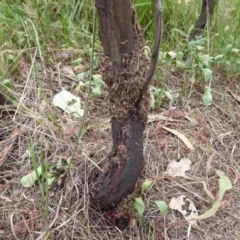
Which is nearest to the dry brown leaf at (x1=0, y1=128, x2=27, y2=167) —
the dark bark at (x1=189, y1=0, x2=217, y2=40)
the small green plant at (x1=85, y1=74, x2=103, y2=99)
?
the small green plant at (x1=85, y1=74, x2=103, y2=99)

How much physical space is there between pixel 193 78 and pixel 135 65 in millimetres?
699

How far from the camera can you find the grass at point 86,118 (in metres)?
1.35

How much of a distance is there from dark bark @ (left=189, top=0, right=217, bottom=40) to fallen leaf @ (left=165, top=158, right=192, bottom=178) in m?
0.78

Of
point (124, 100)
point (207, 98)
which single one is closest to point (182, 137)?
point (207, 98)

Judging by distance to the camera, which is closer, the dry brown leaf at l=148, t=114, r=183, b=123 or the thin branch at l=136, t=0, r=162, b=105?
the thin branch at l=136, t=0, r=162, b=105

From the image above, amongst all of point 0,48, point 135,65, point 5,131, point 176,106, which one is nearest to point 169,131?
point 176,106

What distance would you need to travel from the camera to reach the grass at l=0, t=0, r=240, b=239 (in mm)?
1353

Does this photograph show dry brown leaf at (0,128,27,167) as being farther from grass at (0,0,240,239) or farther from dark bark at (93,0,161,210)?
dark bark at (93,0,161,210)

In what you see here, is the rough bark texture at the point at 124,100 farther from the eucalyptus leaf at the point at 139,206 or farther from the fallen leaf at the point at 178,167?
the fallen leaf at the point at 178,167

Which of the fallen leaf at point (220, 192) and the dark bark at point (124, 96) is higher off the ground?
the dark bark at point (124, 96)

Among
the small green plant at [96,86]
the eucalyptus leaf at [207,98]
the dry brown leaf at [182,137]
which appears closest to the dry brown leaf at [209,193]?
the dry brown leaf at [182,137]

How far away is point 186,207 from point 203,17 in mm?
1058

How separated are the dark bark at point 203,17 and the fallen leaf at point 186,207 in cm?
96

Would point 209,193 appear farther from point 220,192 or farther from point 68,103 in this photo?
point 68,103
